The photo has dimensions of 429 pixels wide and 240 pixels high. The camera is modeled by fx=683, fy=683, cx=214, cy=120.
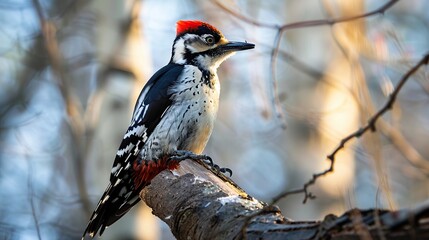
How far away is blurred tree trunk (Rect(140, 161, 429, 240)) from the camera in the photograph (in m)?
1.69

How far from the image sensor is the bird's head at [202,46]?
4.45m

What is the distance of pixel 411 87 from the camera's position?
10.1 m

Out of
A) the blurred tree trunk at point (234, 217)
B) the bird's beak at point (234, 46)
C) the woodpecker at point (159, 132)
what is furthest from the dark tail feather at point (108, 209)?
the bird's beak at point (234, 46)

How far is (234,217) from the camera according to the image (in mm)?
2369

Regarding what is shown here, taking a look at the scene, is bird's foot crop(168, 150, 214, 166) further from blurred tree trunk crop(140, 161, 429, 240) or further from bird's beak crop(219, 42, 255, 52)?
bird's beak crop(219, 42, 255, 52)

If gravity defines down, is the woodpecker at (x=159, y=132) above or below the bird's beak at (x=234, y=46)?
below

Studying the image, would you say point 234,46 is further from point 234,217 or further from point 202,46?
point 234,217

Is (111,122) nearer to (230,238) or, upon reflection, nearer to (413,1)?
(230,238)

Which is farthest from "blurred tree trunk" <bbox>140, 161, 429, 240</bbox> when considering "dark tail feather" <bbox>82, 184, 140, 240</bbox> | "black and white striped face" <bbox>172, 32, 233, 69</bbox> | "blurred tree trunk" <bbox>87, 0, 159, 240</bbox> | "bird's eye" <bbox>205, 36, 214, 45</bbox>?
"blurred tree trunk" <bbox>87, 0, 159, 240</bbox>

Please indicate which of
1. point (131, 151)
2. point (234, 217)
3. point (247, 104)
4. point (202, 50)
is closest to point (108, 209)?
point (131, 151)

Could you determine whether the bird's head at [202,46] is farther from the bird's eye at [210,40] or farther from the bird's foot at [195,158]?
the bird's foot at [195,158]

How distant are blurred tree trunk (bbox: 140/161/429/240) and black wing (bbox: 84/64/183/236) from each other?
0.66 m

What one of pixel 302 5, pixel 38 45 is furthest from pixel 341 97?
pixel 38 45

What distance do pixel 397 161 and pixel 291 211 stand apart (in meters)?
2.65
